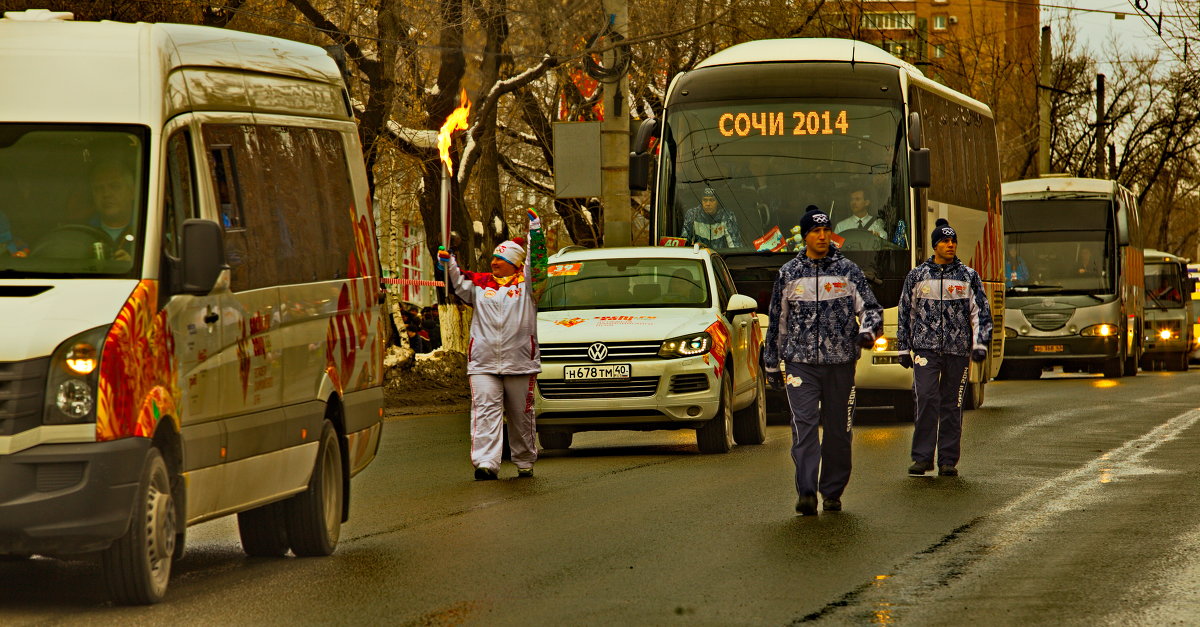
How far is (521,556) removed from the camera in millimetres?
9227

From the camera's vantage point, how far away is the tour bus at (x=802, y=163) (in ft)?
66.3

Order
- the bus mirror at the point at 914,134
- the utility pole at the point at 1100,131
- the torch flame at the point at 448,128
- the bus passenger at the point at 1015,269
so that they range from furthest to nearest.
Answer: the utility pole at the point at 1100,131 → the bus passenger at the point at 1015,269 → the bus mirror at the point at 914,134 → the torch flame at the point at 448,128

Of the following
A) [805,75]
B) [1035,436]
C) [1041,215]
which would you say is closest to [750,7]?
[1041,215]

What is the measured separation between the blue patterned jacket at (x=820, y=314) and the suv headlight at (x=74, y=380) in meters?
4.95

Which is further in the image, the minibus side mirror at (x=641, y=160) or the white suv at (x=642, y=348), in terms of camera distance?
the minibus side mirror at (x=641, y=160)

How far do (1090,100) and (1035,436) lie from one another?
157ft

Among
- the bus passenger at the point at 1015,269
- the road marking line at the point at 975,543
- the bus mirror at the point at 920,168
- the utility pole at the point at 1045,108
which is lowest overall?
the road marking line at the point at 975,543

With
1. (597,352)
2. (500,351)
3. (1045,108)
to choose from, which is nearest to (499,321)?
(500,351)

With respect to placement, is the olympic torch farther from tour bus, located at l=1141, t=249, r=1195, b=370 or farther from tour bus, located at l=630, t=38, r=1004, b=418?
tour bus, located at l=1141, t=249, r=1195, b=370

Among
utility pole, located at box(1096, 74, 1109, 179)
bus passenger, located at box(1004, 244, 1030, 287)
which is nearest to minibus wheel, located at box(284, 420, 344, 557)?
bus passenger, located at box(1004, 244, 1030, 287)

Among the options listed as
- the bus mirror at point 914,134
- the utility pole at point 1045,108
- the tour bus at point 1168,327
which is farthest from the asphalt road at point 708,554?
the utility pole at point 1045,108

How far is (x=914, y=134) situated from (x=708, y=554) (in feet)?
38.7

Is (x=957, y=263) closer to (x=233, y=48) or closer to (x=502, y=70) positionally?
(x=233, y=48)

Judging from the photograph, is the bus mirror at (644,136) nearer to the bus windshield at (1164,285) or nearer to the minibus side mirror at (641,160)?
the minibus side mirror at (641,160)
